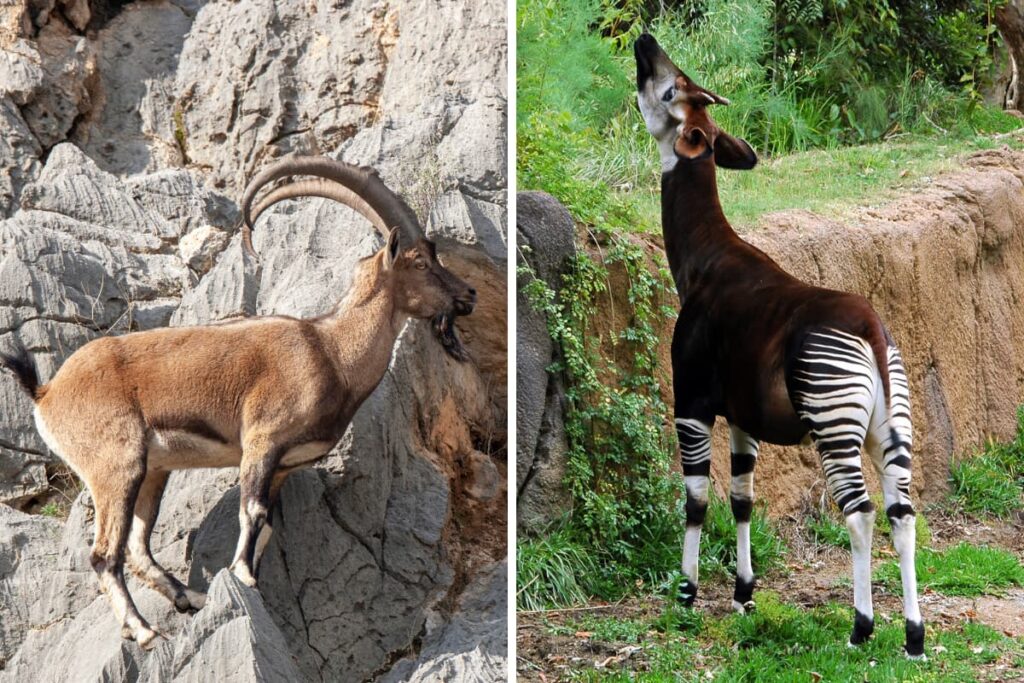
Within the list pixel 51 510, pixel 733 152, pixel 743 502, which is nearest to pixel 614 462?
pixel 743 502

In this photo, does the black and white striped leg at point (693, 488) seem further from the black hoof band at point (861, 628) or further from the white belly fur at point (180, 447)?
the white belly fur at point (180, 447)

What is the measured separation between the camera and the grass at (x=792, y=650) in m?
4.57

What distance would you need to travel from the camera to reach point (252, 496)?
4797 millimetres

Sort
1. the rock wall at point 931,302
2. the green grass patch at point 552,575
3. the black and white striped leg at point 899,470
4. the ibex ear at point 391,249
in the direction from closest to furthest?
the black and white striped leg at point 899,470 < the ibex ear at point 391,249 < the green grass patch at point 552,575 < the rock wall at point 931,302

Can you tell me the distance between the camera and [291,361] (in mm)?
4898

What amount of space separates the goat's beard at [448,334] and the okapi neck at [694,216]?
915 mm

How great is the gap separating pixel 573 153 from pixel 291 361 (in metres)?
1.71

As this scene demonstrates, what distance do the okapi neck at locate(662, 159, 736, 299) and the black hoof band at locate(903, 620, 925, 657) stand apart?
1476 mm

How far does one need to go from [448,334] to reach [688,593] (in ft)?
4.51

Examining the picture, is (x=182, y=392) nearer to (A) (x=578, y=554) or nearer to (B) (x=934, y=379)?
(A) (x=578, y=554)

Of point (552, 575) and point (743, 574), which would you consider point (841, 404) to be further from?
point (552, 575)

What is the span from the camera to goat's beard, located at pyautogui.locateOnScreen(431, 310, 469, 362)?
5.15 meters

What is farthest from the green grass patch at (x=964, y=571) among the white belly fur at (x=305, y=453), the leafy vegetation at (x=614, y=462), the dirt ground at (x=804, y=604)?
the white belly fur at (x=305, y=453)

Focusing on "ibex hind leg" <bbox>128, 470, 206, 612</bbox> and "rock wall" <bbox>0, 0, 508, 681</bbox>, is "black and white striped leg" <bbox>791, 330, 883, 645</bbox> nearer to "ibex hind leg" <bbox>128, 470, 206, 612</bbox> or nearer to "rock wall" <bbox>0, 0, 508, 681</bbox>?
"rock wall" <bbox>0, 0, 508, 681</bbox>
